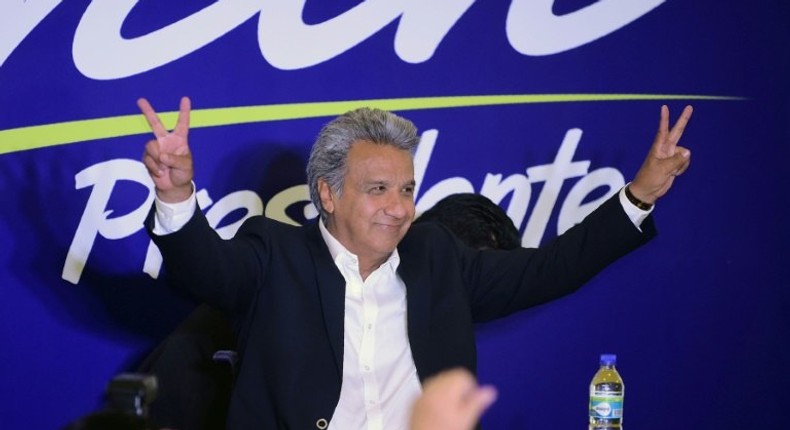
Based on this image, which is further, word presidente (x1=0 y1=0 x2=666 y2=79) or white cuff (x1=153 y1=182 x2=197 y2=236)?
word presidente (x1=0 y1=0 x2=666 y2=79)

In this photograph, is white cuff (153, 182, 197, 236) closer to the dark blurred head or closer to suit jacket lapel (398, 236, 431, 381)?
suit jacket lapel (398, 236, 431, 381)

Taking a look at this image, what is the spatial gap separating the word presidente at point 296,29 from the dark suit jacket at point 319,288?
27.6 inches

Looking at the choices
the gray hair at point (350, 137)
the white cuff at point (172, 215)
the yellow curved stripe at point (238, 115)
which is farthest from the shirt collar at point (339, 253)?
the yellow curved stripe at point (238, 115)

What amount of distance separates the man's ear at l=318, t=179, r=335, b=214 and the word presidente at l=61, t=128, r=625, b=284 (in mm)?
605

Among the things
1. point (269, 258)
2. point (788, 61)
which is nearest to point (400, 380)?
point (269, 258)

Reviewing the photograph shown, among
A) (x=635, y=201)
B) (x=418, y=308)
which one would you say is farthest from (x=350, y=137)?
(x=635, y=201)

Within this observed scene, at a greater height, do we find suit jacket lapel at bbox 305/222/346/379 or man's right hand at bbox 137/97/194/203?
man's right hand at bbox 137/97/194/203

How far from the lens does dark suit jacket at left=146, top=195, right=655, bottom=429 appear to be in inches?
105

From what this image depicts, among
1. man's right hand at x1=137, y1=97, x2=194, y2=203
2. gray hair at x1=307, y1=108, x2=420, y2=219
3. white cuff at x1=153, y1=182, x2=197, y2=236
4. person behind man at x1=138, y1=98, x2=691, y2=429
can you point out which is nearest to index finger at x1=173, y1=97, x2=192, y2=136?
man's right hand at x1=137, y1=97, x2=194, y2=203

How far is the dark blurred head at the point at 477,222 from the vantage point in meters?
3.39

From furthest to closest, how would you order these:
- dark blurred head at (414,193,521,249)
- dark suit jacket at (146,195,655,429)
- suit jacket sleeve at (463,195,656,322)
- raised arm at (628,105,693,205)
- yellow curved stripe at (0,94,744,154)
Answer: dark blurred head at (414,193,521,249)
yellow curved stripe at (0,94,744,154)
suit jacket sleeve at (463,195,656,322)
raised arm at (628,105,693,205)
dark suit jacket at (146,195,655,429)

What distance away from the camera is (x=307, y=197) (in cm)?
358

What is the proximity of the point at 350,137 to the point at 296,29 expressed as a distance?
758 mm

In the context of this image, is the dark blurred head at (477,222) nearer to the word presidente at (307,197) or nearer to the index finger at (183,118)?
the word presidente at (307,197)
